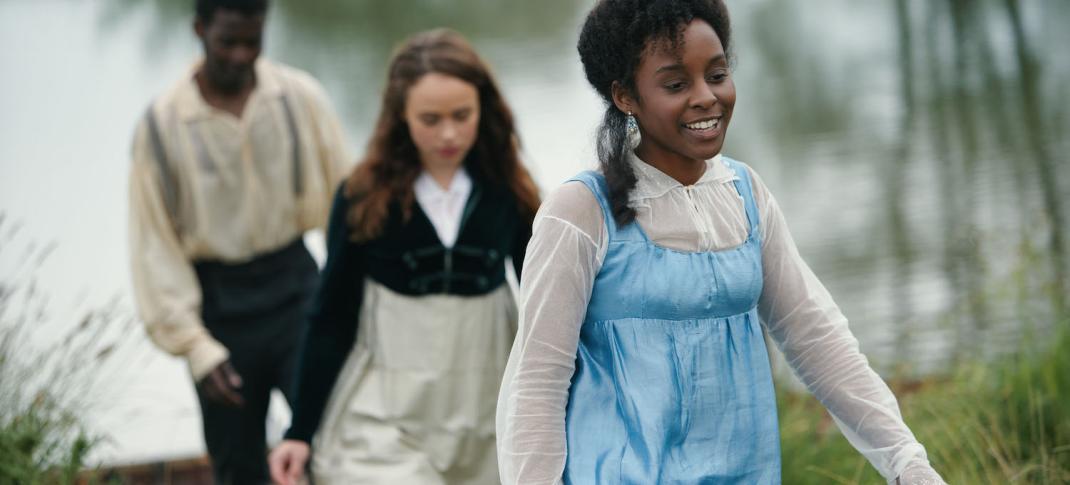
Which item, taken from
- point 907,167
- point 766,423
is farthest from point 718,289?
point 907,167

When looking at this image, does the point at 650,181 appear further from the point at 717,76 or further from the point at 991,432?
the point at 991,432

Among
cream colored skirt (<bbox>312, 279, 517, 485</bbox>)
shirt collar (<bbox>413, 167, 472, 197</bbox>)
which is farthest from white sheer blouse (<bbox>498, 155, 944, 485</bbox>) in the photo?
shirt collar (<bbox>413, 167, 472, 197</bbox>)

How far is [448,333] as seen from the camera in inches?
156

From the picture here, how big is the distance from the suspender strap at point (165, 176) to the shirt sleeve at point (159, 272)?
0.01 m

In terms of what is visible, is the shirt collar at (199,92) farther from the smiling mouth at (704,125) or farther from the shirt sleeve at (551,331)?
the smiling mouth at (704,125)

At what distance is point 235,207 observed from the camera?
16.3 feet

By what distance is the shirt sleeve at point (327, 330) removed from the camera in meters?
3.93

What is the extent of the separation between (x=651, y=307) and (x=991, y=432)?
2309 millimetres

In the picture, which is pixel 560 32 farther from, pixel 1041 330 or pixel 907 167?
pixel 1041 330

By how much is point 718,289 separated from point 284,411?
525cm


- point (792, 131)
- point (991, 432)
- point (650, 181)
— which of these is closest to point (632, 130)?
point (650, 181)

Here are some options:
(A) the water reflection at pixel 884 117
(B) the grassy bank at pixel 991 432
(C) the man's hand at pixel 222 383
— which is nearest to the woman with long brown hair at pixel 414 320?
(C) the man's hand at pixel 222 383

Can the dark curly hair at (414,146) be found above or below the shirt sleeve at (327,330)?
above

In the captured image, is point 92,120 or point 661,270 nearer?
point 661,270
